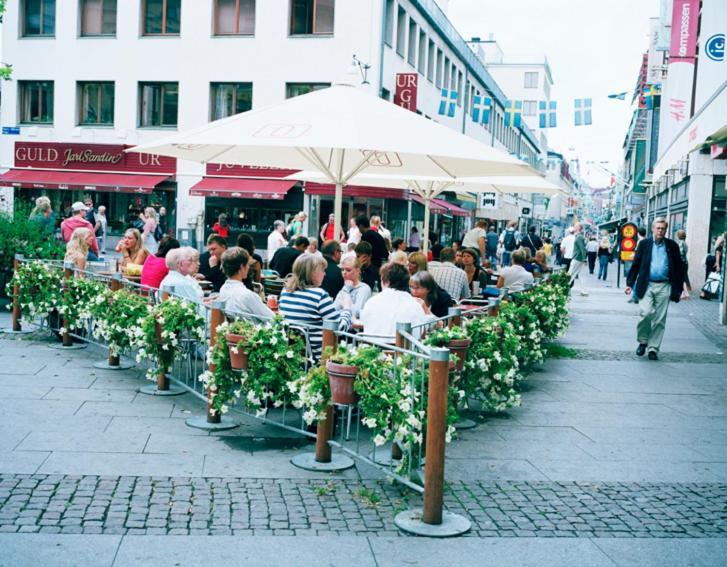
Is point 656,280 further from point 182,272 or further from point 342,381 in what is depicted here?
point 342,381

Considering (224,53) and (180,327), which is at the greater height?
(224,53)

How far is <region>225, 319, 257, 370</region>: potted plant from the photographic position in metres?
6.24

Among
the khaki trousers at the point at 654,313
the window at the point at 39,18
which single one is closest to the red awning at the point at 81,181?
the window at the point at 39,18

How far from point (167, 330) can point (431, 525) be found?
3.42 meters

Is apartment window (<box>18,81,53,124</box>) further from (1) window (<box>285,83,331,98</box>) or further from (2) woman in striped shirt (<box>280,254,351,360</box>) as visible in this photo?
(2) woman in striped shirt (<box>280,254,351,360</box>)

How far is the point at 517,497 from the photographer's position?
18.3 ft

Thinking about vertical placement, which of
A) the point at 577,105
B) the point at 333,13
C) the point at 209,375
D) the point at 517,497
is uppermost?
the point at 333,13

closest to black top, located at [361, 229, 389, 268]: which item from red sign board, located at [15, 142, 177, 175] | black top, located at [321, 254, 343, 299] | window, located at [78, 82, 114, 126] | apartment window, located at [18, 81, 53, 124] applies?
black top, located at [321, 254, 343, 299]

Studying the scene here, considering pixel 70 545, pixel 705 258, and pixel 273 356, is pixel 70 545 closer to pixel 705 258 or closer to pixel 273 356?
pixel 273 356

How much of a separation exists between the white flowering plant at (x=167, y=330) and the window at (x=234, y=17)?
24.7m

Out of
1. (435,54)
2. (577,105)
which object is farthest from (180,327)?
(435,54)

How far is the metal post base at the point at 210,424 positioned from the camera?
689 cm

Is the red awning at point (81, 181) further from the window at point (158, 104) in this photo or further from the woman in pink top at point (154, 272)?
the woman in pink top at point (154, 272)

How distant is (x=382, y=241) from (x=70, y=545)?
837 centimetres
